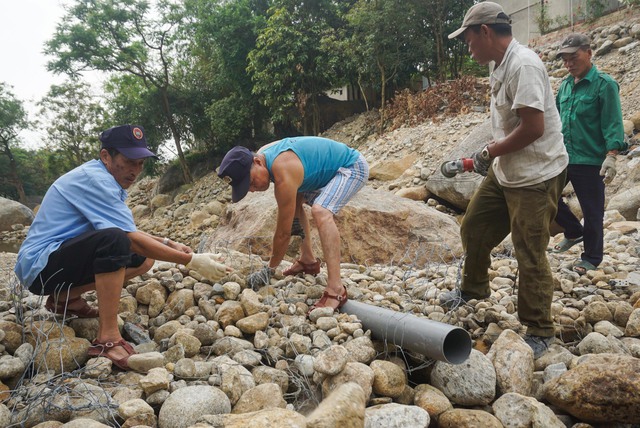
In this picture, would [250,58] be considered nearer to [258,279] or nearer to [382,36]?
[382,36]

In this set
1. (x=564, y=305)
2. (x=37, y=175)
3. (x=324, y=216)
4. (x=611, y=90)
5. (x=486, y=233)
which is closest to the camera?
(x=486, y=233)

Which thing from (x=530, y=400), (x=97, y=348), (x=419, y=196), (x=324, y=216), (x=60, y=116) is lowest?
(x=419, y=196)

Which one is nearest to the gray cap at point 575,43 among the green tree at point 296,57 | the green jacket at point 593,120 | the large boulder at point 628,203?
the green jacket at point 593,120

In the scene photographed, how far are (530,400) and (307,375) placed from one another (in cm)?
103

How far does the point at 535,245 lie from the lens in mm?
2443

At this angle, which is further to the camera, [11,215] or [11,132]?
[11,132]

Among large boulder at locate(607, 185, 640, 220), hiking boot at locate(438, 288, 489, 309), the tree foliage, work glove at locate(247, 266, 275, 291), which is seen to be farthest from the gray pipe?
the tree foliage

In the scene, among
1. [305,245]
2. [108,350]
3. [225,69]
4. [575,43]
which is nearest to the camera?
[108,350]

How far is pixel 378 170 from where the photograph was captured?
11289 millimetres

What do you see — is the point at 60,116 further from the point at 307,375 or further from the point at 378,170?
the point at 307,375

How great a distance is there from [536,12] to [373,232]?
564 inches

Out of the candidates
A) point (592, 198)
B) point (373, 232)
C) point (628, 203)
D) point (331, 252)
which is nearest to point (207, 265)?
point (331, 252)

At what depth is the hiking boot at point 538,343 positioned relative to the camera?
2.53 meters

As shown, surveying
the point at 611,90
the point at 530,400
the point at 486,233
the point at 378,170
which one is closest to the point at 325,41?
the point at 378,170
